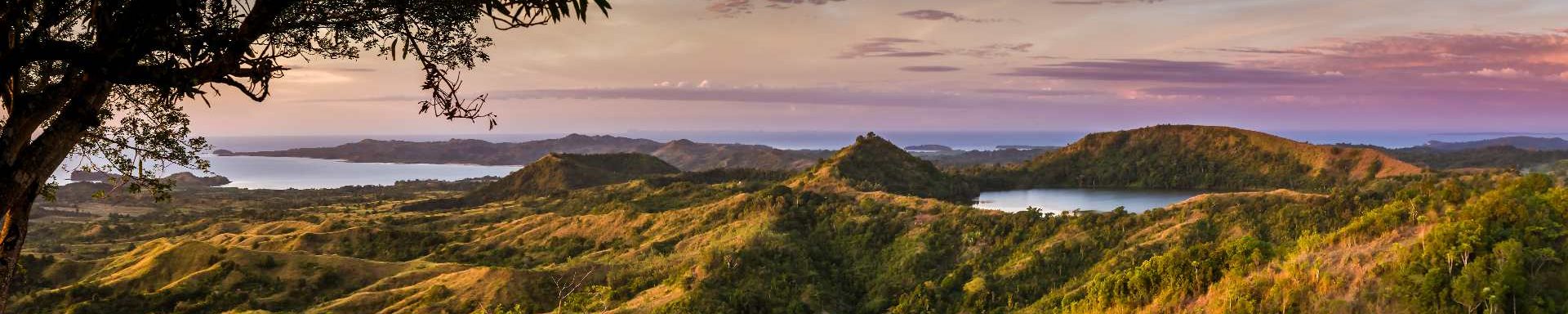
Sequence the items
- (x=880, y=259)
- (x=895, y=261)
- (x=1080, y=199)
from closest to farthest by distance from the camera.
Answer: (x=895, y=261) → (x=880, y=259) → (x=1080, y=199)

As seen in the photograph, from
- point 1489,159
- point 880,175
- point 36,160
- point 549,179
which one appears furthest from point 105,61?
point 1489,159

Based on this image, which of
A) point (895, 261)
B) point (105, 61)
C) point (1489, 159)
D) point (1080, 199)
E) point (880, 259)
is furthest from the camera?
point (1489, 159)

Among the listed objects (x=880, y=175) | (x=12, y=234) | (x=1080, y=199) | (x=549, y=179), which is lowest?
(x=1080, y=199)

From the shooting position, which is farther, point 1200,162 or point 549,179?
point 549,179

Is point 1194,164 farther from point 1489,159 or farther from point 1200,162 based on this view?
point 1489,159

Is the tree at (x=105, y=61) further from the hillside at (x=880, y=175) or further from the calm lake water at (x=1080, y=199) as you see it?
the calm lake water at (x=1080, y=199)

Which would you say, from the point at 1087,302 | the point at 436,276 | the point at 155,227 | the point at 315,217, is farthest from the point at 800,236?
the point at 155,227

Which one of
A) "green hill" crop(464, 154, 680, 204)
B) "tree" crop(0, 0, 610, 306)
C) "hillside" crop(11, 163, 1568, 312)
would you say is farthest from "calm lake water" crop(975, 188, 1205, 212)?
"tree" crop(0, 0, 610, 306)

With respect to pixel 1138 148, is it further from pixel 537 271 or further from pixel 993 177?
pixel 537 271

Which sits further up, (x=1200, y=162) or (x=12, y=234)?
(x=12, y=234)
